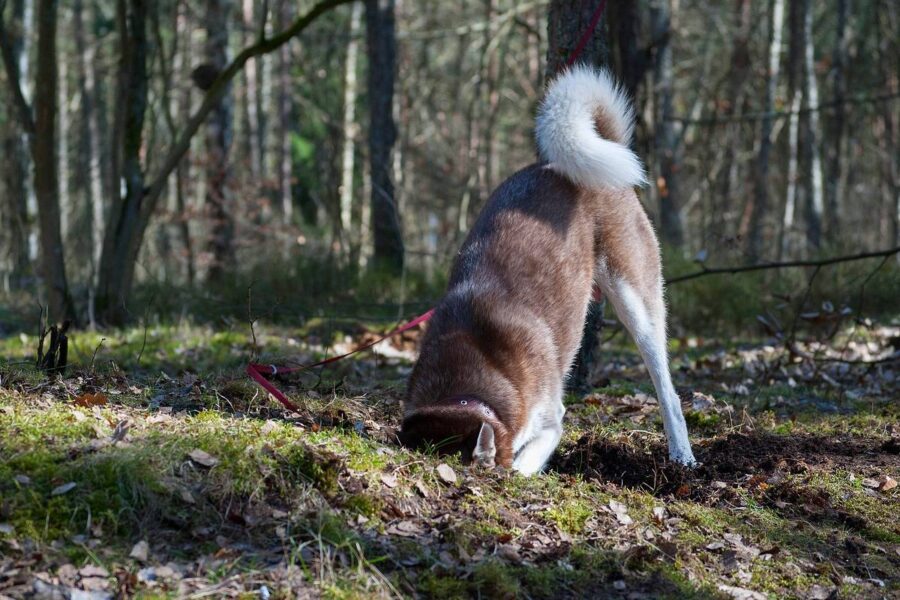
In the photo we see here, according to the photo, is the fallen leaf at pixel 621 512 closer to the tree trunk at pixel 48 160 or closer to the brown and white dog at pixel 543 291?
the brown and white dog at pixel 543 291

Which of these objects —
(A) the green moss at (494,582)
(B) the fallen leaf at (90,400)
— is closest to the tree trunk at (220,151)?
(B) the fallen leaf at (90,400)

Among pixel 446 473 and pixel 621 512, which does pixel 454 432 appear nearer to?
pixel 446 473

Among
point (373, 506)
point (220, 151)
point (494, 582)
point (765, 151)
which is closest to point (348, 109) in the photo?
point (220, 151)

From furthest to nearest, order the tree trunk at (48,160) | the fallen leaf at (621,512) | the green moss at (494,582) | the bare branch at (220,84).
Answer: the tree trunk at (48,160) < the bare branch at (220,84) < the fallen leaf at (621,512) < the green moss at (494,582)

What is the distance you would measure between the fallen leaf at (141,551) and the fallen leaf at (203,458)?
0.48m

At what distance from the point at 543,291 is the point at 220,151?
1214cm

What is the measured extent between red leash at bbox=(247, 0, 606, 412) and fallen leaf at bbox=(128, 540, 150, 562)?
147 cm

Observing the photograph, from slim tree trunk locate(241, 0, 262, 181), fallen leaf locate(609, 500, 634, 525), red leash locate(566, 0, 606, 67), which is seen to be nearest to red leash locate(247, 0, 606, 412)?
red leash locate(566, 0, 606, 67)

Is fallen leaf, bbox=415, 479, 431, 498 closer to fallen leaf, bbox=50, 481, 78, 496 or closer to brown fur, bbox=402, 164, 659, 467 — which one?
brown fur, bbox=402, 164, 659, 467

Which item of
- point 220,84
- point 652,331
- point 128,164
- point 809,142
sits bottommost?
point 652,331

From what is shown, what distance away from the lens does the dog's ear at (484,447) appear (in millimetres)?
4379

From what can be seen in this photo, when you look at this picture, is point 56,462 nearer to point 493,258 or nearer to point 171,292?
point 493,258

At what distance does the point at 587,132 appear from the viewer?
212 inches

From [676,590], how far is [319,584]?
143cm
